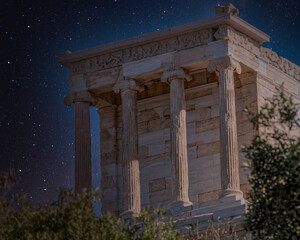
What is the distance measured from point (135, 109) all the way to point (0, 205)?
13295 mm

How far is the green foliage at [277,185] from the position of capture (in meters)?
23.1

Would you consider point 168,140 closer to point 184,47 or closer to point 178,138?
point 178,138

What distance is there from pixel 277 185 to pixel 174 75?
17043 mm

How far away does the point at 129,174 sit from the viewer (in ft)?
132

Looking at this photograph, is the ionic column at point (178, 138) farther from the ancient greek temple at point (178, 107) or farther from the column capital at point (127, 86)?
the column capital at point (127, 86)

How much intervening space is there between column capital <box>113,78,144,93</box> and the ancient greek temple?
4 centimetres

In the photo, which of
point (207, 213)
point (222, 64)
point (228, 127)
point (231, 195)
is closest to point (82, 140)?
point (228, 127)

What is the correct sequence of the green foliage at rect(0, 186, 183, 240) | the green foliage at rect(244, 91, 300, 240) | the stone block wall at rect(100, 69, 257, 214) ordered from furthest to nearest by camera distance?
the stone block wall at rect(100, 69, 257, 214) → the green foliage at rect(0, 186, 183, 240) → the green foliage at rect(244, 91, 300, 240)

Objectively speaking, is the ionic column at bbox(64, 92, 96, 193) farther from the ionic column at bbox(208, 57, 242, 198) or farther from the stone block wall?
the ionic column at bbox(208, 57, 242, 198)

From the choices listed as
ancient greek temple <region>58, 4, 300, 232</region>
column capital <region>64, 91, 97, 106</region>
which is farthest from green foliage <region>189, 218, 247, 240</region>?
column capital <region>64, 91, 97, 106</region>

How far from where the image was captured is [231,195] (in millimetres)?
36844

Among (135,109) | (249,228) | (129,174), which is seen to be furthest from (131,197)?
(249,228)

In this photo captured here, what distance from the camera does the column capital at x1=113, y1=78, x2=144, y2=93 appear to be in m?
41.0

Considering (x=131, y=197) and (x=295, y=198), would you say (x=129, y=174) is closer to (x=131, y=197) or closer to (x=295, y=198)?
(x=131, y=197)
